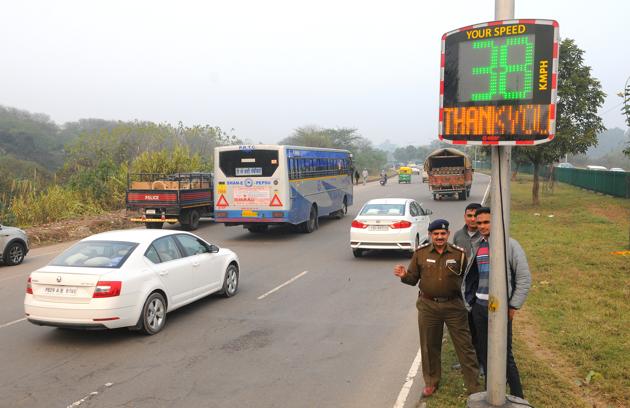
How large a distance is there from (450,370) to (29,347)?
18.1 ft

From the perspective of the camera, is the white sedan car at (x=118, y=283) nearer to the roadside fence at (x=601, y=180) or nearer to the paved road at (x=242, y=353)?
the paved road at (x=242, y=353)

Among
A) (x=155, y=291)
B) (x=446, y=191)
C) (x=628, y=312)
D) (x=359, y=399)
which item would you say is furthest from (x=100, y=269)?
(x=446, y=191)

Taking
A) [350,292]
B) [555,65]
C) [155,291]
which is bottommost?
[350,292]

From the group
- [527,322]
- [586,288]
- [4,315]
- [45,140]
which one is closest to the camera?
[527,322]

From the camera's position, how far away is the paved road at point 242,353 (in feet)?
19.0

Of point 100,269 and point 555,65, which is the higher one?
point 555,65

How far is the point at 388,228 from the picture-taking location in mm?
13609

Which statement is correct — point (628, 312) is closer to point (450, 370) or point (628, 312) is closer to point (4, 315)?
point (450, 370)

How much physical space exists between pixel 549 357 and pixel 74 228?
17.8m

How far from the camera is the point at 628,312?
8.36m

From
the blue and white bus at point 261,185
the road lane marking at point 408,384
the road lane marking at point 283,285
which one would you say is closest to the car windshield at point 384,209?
the road lane marking at point 283,285

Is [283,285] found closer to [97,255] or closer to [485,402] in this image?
[97,255]

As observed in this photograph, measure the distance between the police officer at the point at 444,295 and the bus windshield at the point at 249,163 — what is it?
1259 cm

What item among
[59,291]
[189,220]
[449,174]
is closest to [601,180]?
[449,174]
